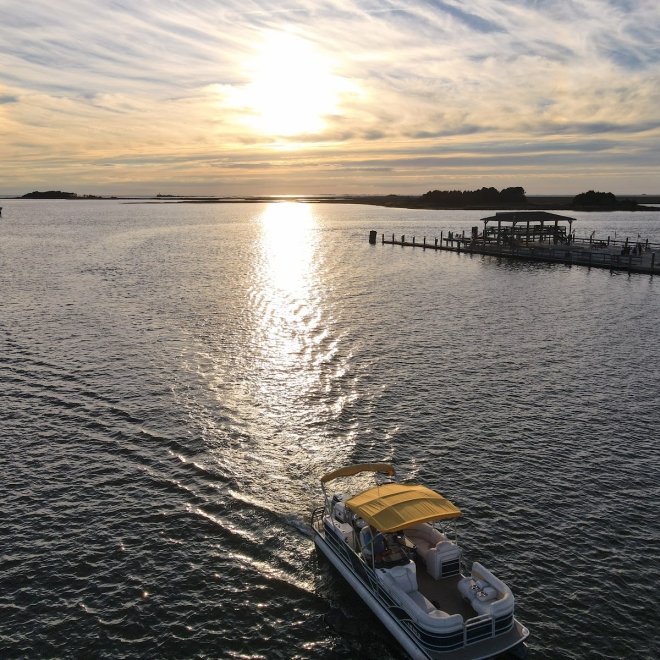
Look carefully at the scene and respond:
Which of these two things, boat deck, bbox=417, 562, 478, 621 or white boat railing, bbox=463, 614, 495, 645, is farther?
boat deck, bbox=417, 562, 478, 621

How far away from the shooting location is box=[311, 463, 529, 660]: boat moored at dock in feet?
54.0

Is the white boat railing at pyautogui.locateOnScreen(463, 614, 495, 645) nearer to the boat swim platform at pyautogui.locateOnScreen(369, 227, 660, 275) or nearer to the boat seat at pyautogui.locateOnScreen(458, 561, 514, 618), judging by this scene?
the boat seat at pyautogui.locateOnScreen(458, 561, 514, 618)

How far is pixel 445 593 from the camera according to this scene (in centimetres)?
1822

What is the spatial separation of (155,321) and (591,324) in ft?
140

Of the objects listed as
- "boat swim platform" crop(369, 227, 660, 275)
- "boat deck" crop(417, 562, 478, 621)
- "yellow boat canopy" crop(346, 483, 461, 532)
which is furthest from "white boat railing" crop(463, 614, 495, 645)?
"boat swim platform" crop(369, 227, 660, 275)

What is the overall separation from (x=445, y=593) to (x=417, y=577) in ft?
3.92

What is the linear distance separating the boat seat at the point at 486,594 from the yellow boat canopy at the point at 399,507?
6.48 ft

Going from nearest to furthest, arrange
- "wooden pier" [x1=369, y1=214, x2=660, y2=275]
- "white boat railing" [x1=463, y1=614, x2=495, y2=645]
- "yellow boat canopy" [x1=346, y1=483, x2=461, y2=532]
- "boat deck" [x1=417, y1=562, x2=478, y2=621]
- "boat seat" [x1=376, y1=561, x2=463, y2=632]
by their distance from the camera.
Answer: "boat seat" [x1=376, y1=561, x2=463, y2=632], "white boat railing" [x1=463, y1=614, x2=495, y2=645], "boat deck" [x1=417, y1=562, x2=478, y2=621], "yellow boat canopy" [x1=346, y1=483, x2=461, y2=532], "wooden pier" [x1=369, y1=214, x2=660, y2=275]

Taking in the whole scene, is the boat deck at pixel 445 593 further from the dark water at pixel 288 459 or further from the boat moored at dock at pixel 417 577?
the dark water at pixel 288 459

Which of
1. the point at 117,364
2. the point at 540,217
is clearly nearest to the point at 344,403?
the point at 117,364

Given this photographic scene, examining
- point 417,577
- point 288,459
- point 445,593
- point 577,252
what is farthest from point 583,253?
point 445,593

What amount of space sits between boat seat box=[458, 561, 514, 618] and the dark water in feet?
7.15

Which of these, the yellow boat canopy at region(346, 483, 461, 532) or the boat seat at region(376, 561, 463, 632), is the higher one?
the yellow boat canopy at region(346, 483, 461, 532)

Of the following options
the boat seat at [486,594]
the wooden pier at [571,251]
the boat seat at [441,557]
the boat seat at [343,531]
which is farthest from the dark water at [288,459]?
the wooden pier at [571,251]
